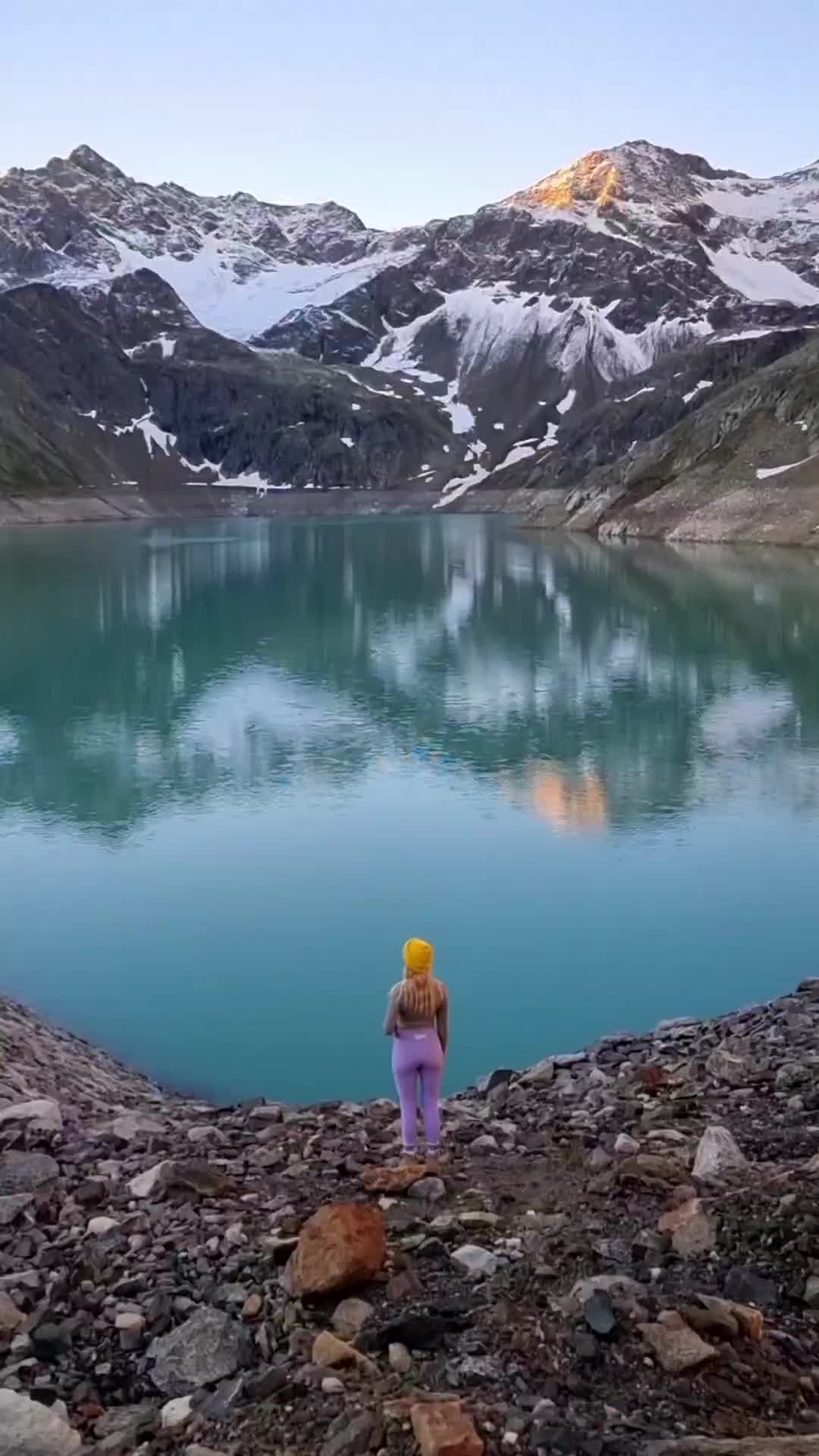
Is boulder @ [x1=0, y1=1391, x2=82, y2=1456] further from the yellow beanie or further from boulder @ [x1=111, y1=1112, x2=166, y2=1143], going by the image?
boulder @ [x1=111, y1=1112, x2=166, y2=1143]

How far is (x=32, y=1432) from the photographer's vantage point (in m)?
5.87

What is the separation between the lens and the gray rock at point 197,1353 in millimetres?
6445

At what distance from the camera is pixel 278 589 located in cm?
7550

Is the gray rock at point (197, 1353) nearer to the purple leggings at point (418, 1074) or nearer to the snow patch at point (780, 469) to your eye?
the purple leggings at point (418, 1074)

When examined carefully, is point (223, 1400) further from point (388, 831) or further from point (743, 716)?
point (743, 716)

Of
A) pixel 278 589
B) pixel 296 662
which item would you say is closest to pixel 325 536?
pixel 278 589

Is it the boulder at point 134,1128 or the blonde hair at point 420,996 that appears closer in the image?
the blonde hair at point 420,996

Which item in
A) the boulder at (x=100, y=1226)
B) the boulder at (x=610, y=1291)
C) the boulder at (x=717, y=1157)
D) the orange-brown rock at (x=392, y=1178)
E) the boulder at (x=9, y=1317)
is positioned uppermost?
the boulder at (x=610, y=1291)

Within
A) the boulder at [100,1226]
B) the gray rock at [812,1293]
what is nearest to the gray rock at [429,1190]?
the boulder at [100,1226]

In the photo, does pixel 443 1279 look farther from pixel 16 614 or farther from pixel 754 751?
pixel 16 614

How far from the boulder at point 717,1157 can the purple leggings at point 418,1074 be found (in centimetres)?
199

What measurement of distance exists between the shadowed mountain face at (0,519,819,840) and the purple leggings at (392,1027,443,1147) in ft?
49.8

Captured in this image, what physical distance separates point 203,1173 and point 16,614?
179 feet

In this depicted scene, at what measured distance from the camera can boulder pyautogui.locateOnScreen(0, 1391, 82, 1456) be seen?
5801 millimetres
